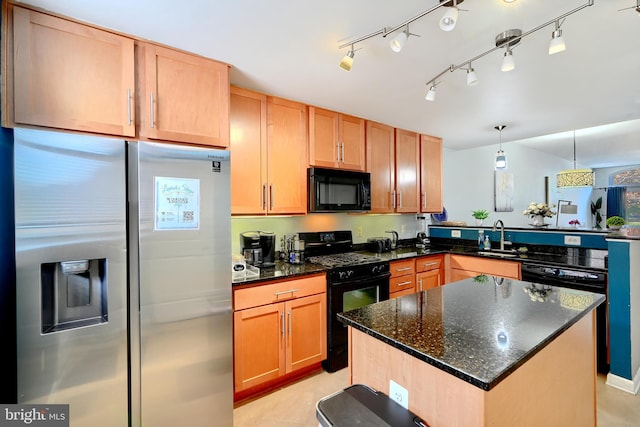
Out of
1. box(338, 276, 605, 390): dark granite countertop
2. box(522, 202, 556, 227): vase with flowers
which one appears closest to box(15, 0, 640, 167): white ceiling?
box(522, 202, 556, 227): vase with flowers

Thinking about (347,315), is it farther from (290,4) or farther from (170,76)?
(170,76)

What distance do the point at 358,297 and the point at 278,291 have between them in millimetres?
838

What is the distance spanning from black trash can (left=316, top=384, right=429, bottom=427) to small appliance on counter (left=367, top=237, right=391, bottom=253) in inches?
93.2

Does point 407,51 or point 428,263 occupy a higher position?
point 407,51

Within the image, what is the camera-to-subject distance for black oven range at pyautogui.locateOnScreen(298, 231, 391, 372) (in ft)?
7.99

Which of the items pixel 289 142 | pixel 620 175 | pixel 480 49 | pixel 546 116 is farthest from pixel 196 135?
pixel 620 175

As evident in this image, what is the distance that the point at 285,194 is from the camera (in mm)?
2492

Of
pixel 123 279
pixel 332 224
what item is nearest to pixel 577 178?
pixel 332 224

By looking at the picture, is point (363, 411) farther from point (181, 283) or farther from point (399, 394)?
point (181, 283)

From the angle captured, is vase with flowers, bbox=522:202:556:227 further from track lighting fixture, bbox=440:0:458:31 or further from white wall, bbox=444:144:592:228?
track lighting fixture, bbox=440:0:458:31

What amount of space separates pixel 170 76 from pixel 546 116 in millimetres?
3457

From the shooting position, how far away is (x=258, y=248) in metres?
2.42

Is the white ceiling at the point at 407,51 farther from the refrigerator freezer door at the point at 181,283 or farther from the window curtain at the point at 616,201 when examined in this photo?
the window curtain at the point at 616,201

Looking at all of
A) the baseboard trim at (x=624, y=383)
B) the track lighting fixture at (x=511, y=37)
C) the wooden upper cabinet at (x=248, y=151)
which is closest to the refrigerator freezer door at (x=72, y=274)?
the wooden upper cabinet at (x=248, y=151)
